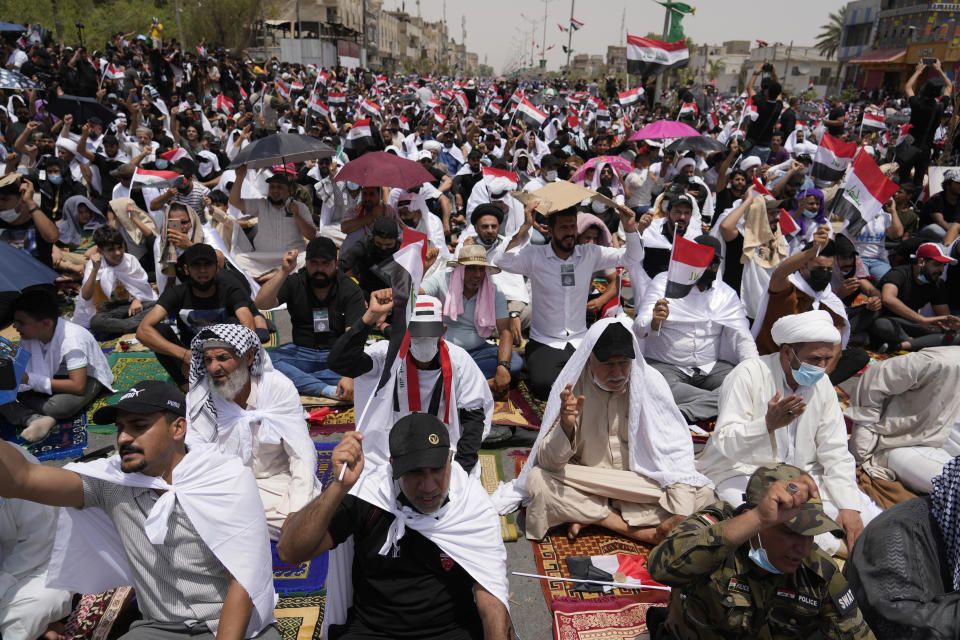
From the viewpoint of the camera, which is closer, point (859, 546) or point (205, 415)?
point (859, 546)

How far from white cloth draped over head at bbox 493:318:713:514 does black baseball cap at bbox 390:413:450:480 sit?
4.66ft

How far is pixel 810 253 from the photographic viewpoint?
5121 mm

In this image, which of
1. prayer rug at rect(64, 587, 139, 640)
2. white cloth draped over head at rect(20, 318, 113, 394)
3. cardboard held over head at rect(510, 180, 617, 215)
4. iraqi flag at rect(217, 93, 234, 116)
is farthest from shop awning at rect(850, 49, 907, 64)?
prayer rug at rect(64, 587, 139, 640)

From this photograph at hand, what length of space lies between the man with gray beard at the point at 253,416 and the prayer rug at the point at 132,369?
8.50 ft

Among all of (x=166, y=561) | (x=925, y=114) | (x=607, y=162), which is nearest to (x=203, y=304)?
(x=166, y=561)

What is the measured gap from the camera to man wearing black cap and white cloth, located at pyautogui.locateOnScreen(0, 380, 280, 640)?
2.39 metres

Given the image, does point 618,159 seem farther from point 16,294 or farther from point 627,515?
point 16,294

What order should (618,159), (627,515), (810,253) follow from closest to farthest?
(627,515)
(810,253)
(618,159)

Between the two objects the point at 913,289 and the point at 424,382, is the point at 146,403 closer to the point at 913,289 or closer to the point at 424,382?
the point at 424,382

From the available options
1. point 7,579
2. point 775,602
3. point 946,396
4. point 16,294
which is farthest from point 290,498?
point 946,396

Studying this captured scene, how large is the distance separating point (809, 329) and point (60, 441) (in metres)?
5.43

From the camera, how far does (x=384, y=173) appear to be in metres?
6.90

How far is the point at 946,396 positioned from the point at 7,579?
5303mm

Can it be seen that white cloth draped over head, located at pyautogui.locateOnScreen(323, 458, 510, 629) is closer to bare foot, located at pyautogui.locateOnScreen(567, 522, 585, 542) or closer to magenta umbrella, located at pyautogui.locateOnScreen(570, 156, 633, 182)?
bare foot, located at pyautogui.locateOnScreen(567, 522, 585, 542)
